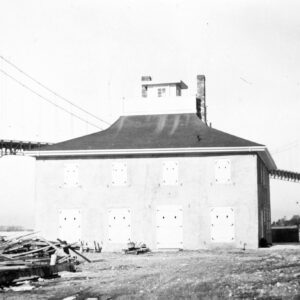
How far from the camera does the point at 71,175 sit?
34406 millimetres

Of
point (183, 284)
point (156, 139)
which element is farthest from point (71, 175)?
point (183, 284)

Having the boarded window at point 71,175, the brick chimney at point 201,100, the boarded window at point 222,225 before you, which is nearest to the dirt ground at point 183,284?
Result: the boarded window at point 222,225

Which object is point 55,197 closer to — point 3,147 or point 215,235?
point 215,235

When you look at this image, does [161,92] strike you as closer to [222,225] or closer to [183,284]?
[222,225]

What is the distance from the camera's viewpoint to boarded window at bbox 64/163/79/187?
3434cm

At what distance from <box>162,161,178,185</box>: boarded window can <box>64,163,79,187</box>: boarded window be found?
4386mm

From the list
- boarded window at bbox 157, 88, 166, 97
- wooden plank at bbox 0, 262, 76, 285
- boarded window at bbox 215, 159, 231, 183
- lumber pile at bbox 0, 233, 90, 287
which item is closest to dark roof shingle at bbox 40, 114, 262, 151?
boarded window at bbox 215, 159, 231, 183

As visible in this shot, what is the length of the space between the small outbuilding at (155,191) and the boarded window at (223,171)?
0.16 ft

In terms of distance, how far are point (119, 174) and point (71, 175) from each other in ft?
→ 8.01

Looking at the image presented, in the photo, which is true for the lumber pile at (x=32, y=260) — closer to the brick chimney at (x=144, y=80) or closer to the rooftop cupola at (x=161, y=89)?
the rooftop cupola at (x=161, y=89)

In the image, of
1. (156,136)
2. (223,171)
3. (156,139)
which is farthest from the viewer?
(156,136)

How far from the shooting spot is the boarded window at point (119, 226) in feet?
109

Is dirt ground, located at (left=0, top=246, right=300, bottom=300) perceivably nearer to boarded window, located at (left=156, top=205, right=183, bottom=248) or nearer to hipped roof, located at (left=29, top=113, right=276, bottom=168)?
boarded window, located at (left=156, top=205, right=183, bottom=248)

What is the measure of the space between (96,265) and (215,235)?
939 cm
